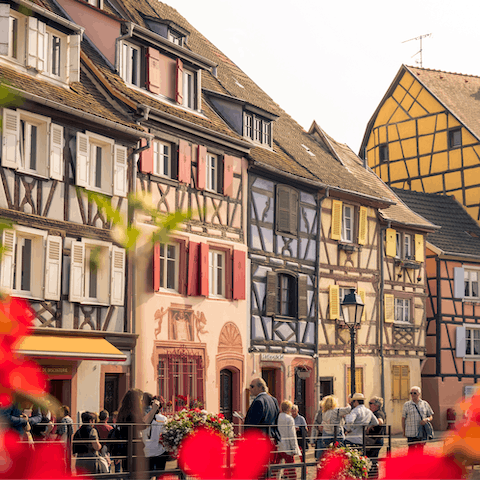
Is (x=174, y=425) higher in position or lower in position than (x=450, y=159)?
lower

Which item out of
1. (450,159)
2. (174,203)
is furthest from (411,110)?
(174,203)

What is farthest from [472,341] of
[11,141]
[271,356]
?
[11,141]

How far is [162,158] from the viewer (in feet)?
62.8

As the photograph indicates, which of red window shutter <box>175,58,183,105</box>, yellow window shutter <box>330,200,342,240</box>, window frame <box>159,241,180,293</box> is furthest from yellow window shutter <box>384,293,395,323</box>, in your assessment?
red window shutter <box>175,58,183,105</box>

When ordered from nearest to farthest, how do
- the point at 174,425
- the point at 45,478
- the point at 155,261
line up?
the point at 45,478 → the point at 174,425 → the point at 155,261

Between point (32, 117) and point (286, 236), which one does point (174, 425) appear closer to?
point (32, 117)

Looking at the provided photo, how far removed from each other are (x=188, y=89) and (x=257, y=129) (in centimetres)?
317

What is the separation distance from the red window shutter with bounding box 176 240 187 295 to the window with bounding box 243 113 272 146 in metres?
4.86

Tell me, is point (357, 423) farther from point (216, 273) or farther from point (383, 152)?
point (383, 152)

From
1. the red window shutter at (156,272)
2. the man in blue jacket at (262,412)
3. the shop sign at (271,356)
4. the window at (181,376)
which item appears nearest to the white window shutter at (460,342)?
the shop sign at (271,356)

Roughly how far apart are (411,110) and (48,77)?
24152mm

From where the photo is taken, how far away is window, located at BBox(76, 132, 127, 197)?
53.9ft

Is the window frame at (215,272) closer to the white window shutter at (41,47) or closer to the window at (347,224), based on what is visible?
the white window shutter at (41,47)

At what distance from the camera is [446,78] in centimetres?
3966
